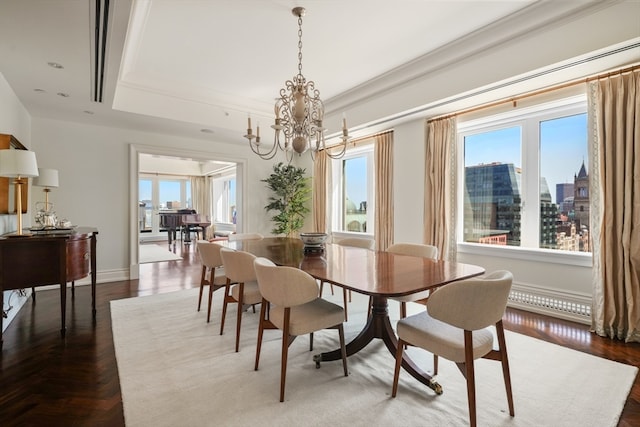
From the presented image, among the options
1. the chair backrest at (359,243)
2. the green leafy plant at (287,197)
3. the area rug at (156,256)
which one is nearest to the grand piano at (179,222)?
the area rug at (156,256)

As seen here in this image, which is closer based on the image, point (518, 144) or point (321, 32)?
point (321, 32)

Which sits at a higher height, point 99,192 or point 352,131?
point 352,131

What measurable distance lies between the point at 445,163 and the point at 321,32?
91.4 inches

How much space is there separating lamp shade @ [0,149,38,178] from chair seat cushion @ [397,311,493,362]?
3.25m

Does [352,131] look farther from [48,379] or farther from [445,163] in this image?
[48,379]

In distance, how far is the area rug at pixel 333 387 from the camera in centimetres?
164

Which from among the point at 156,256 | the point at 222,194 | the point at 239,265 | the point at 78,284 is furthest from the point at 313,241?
the point at 222,194

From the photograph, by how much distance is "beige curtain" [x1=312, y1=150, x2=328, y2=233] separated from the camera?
6.29m

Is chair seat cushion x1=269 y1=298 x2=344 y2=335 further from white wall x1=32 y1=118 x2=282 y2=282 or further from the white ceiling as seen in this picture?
white wall x1=32 y1=118 x2=282 y2=282

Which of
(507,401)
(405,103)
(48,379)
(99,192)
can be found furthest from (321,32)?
(99,192)

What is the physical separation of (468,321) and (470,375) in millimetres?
271

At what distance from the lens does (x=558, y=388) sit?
1.90 meters

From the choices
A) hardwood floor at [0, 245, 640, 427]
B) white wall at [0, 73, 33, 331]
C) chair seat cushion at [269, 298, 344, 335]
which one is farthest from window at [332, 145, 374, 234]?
white wall at [0, 73, 33, 331]

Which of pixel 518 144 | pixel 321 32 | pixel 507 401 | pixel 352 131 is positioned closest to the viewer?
pixel 507 401
